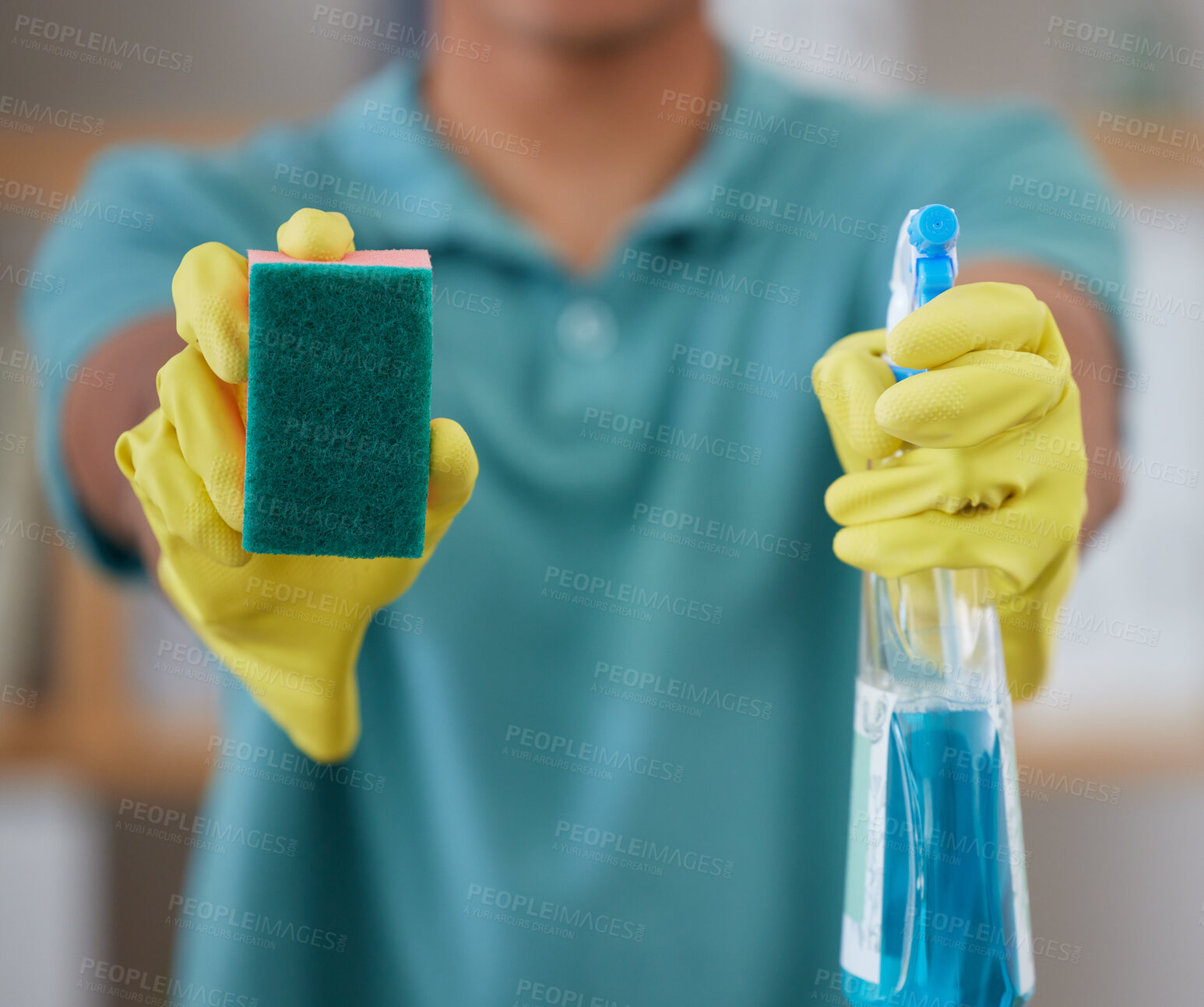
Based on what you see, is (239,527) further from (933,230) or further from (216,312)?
(933,230)

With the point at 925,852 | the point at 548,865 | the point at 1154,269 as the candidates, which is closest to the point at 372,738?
the point at 548,865

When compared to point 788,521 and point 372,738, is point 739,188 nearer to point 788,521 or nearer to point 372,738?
point 788,521

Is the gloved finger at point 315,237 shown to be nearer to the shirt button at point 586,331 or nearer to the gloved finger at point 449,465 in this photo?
the gloved finger at point 449,465

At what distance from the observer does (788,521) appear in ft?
2.56

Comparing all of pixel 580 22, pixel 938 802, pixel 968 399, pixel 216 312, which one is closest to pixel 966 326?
pixel 968 399

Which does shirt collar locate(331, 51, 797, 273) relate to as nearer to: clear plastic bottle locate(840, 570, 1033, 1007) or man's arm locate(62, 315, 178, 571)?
man's arm locate(62, 315, 178, 571)

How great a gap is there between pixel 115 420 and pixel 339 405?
36cm

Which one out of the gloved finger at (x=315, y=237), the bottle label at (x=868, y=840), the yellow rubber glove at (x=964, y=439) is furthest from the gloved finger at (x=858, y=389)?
the gloved finger at (x=315, y=237)

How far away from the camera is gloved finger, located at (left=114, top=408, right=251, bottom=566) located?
474 mm

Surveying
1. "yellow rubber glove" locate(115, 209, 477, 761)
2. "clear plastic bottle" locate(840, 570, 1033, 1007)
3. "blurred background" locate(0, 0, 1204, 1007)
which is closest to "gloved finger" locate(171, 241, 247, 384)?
"yellow rubber glove" locate(115, 209, 477, 761)

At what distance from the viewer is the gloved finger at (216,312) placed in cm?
44

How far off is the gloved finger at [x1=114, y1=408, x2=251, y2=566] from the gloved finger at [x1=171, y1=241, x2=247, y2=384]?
0.19ft

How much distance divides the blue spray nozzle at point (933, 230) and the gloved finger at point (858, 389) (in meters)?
0.06

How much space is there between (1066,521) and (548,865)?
50 cm
